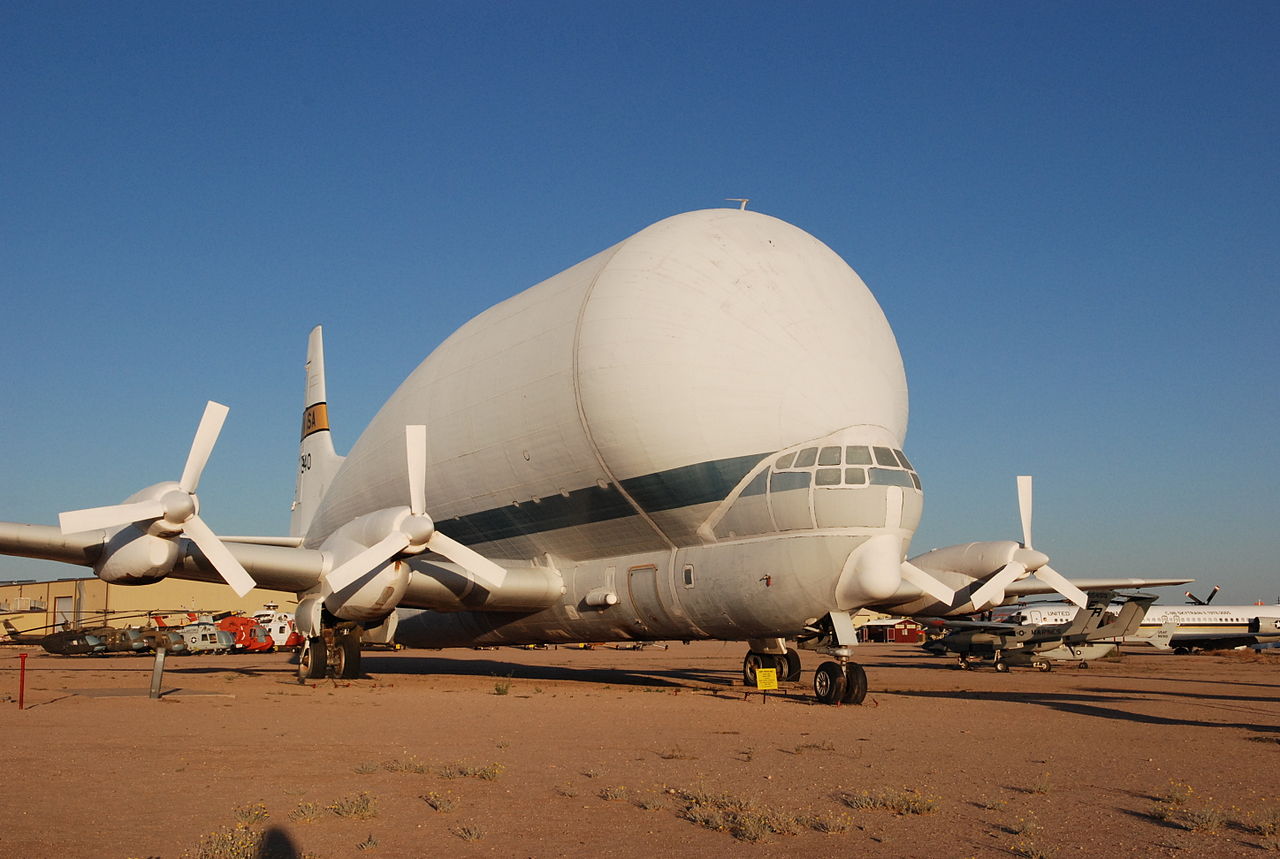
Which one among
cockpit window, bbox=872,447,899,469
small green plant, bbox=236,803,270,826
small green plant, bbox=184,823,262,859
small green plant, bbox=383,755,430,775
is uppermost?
cockpit window, bbox=872,447,899,469

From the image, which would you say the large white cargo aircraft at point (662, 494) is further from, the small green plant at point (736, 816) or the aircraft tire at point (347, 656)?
the small green plant at point (736, 816)

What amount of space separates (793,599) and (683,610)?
9.59 feet

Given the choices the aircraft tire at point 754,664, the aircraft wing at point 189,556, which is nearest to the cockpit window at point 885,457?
the aircraft tire at point 754,664

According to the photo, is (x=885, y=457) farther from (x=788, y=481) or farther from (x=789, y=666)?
(x=789, y=666)

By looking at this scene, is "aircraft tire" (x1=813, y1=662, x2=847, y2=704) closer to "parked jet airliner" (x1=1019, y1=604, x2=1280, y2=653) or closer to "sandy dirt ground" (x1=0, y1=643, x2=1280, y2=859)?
"sandy dirt ground" (x1=0, y1=643, x2=1280, y2=859)

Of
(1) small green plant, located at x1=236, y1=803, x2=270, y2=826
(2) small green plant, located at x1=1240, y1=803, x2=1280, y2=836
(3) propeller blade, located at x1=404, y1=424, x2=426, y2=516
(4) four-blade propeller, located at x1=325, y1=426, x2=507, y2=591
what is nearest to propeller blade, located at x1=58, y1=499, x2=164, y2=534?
(4) four-blade propeller, located at x1=325, y1=426, x2=507, y2=591

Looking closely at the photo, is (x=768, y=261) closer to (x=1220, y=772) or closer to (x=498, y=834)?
(x=1220, y=772)

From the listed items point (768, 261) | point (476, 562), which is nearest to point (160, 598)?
point (476, 562)

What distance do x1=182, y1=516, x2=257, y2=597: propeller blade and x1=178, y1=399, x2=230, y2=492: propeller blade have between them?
2.68 feet

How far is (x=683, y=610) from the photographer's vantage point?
2077cm

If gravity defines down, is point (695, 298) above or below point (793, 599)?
above

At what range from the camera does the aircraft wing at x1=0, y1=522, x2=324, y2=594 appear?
19.8 meters

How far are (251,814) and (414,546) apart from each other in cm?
1328

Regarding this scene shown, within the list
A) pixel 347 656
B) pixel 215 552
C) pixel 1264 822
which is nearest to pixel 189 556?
pixel 215 552
